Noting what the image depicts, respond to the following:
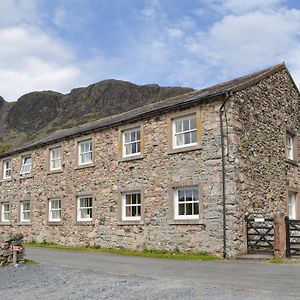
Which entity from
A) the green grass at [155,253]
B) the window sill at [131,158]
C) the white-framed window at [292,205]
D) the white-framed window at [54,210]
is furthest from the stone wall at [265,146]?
the white-framed window at [54,210]

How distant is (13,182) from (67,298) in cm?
2041

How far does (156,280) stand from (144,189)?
8.74 metres

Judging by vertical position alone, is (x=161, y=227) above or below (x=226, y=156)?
below

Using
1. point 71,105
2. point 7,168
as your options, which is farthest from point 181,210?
point 71,105

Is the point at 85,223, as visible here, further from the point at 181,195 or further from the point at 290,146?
the point at 290,146

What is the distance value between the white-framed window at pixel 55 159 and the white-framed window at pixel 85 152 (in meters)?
1.93

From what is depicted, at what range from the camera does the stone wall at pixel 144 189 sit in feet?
53.4

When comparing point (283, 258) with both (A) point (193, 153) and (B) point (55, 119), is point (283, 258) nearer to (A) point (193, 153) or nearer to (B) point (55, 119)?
(A) point (193, 153)

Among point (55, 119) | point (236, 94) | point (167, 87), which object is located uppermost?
point (167, 87)

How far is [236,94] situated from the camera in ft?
54.7

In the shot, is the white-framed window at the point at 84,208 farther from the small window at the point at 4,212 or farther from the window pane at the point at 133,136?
the small window at the point at 4,212

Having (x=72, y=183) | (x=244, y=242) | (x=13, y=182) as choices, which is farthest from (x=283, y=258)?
(x=13, y=182)

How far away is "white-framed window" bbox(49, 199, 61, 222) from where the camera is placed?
2342 cm

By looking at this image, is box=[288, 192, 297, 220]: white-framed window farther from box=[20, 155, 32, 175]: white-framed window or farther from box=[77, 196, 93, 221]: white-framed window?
box=[20, 155, 32, 175]: white-framed window
